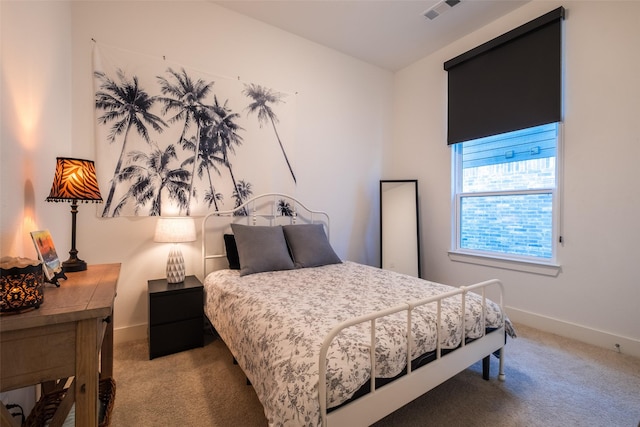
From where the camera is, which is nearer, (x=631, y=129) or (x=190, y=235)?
(x=631, y=129)

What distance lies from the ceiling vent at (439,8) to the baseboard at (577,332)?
3.06 metres

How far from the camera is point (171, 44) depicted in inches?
103

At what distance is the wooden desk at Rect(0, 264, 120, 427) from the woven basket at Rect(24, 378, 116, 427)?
0.42 metres

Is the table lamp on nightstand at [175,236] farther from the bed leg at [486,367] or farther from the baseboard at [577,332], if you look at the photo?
the baseboard at [577,332]

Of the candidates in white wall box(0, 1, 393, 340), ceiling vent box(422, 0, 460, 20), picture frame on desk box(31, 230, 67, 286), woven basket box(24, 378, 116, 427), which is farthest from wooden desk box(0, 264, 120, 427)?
ceiling vent box(422, 0, 460, 20)

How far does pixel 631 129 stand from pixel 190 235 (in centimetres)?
360

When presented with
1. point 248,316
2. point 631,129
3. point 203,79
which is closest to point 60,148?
point 203,79

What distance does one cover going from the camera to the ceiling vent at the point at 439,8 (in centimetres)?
275

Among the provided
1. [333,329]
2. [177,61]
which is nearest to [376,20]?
[177,61]

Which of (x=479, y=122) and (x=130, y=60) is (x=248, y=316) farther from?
(x=479, y=122)

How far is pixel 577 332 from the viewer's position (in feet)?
8.15

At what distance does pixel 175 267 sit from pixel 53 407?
1.20 m

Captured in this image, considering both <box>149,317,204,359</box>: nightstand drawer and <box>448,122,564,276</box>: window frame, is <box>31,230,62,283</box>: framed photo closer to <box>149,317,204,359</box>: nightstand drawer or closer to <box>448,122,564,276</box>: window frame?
<box>149,317,204,359</box>: nightstand drawer

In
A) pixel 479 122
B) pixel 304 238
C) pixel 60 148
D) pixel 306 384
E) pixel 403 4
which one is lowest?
pixel 306 384
